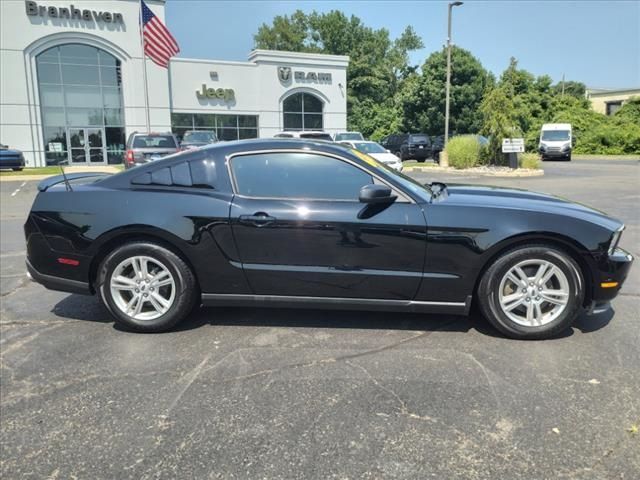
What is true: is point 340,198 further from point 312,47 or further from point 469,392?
point 312,47

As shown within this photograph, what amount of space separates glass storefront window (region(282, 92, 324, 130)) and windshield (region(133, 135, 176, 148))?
63.5 ft

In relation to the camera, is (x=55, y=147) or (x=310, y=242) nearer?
(x=310, y=242)

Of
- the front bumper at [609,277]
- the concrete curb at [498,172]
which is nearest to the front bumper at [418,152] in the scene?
the concrete curb at [498,172]

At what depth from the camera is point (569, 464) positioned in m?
2.51

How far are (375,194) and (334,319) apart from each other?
121 cm

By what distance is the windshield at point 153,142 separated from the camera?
58.3 ft

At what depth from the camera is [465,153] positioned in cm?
2278

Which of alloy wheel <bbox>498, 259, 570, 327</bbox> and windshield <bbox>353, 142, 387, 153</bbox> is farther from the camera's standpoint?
windshield <bbox>353, 142, 387, 153</bbox>

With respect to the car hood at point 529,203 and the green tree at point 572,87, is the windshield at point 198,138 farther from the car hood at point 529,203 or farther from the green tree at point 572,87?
the green tree at point 572,87

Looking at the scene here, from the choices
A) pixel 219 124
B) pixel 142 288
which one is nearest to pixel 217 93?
pixel 219 124

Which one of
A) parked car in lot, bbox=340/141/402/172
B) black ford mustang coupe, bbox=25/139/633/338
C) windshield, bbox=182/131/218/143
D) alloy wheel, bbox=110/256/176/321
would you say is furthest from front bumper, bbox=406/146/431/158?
alloy wheel, bbox=110/256/176/321

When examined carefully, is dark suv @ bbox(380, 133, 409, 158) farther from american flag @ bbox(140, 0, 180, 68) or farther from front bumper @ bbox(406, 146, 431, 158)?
american flag @ bbox(140, 0, 180, 68)

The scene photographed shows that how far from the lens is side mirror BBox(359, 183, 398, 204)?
3.85 meters

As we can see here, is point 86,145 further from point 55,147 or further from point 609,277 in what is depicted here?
point 609,277
